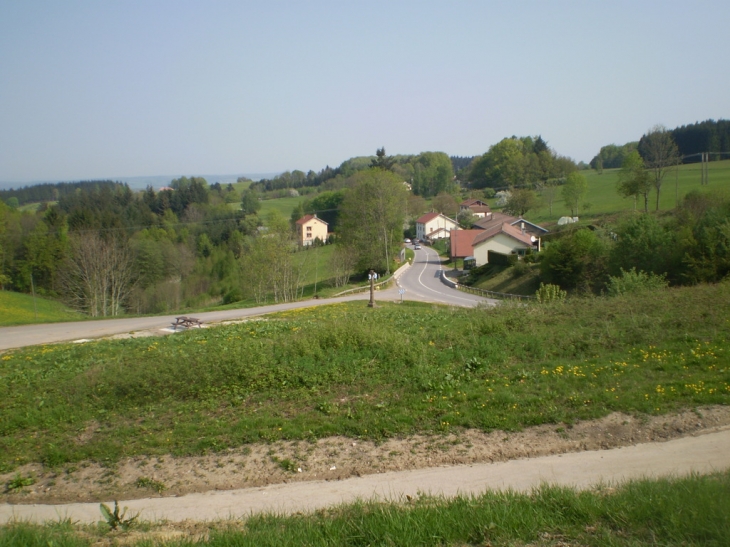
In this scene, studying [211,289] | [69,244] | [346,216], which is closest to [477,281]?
[346,216]

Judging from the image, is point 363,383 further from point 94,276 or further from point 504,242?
point 504,242

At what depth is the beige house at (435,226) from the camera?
95500mm

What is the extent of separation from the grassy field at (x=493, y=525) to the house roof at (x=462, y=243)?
63080mm

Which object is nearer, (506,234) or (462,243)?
(506,234)

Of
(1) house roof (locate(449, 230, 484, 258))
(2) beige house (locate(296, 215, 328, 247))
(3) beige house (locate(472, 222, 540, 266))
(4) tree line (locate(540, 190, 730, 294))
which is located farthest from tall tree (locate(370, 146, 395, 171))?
(4) tree line (locate(540, 190, 730, 294))

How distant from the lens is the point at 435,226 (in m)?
97.8

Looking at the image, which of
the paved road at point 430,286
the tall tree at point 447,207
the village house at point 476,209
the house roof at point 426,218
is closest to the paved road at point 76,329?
the paved road at point 430,286

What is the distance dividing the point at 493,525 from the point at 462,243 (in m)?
65.4

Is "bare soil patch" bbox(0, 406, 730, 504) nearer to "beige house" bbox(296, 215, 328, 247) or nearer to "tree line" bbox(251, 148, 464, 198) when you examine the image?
"beige house" bbox(296, 215, 328, 247)

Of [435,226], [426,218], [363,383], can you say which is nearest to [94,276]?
[363,383]

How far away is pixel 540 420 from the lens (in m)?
8.88

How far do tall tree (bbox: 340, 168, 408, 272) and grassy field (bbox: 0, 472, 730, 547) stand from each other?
172ft

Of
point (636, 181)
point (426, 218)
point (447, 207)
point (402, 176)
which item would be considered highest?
point (402, 176)

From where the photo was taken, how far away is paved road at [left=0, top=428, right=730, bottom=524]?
696cm
